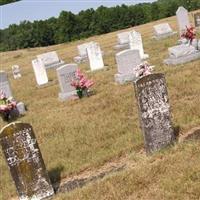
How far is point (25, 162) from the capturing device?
8344 millimetres

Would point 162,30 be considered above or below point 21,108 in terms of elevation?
above

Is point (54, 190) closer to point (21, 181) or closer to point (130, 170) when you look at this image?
Result: point (21, 181)

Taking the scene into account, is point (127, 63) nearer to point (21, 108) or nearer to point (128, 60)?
point (128, 60)

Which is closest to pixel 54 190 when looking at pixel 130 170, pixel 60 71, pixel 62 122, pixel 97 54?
pixel 130 170

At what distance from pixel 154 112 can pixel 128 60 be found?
8.18 m

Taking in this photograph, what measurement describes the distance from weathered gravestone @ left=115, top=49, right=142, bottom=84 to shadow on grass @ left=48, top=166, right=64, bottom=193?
8167mm

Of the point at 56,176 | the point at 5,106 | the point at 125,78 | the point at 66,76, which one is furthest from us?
the point at 125,78

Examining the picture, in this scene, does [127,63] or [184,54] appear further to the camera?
[184,54]

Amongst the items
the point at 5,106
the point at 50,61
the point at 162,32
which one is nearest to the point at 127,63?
the point at 5,106

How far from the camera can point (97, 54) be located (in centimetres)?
2250

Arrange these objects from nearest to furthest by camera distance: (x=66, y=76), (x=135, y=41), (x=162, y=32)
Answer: (x=66, y=76), (x=135, y=41), (x=162, y=32)

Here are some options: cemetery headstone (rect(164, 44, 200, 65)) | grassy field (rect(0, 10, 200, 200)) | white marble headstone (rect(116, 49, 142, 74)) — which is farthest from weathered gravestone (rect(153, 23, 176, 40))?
white marble headstone (rect(116, 49, 142, 74))

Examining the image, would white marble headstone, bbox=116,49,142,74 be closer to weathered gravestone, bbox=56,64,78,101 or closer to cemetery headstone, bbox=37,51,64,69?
weathered gravestone, bbox=56,64,78,101

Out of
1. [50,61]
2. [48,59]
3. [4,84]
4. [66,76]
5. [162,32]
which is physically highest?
[4,84]
